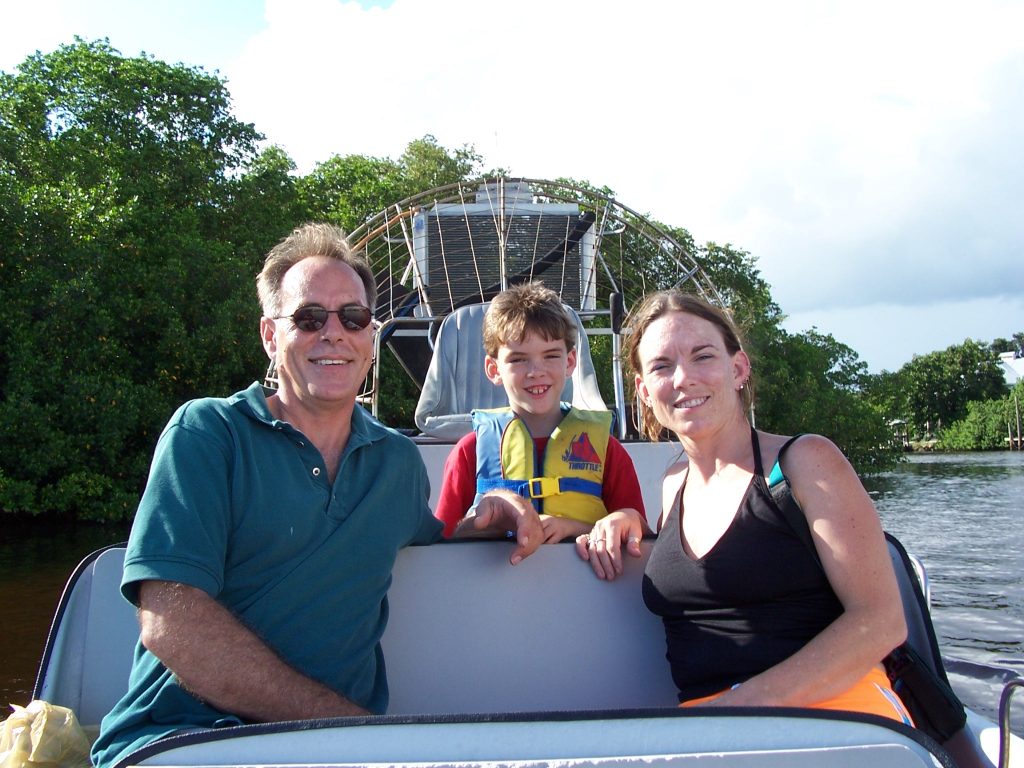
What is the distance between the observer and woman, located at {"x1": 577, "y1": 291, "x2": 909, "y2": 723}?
1526 mm

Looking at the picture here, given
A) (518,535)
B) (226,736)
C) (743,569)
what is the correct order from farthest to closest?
(518,535), (743,569), (226,736)

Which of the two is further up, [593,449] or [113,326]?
[113,326]

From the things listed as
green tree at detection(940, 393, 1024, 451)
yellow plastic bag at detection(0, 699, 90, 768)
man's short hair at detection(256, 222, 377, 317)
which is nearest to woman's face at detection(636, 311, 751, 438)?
man's short hair at detection(256, 222, 377, 317)

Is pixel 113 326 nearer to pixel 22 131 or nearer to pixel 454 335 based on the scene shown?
pixel 22 131

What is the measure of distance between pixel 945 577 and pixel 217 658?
347 inches

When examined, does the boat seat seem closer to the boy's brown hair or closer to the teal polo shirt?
the boy's brown hair

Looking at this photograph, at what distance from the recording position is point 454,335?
4.71m

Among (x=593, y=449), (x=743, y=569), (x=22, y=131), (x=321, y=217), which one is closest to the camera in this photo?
(x=743, y=569)

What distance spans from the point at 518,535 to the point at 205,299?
41.2 feet

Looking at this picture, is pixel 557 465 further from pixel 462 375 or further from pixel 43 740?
pixel 462 375

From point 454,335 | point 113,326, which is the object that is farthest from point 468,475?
point 113,326

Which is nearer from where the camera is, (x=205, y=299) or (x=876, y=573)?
(x=876, y=573)

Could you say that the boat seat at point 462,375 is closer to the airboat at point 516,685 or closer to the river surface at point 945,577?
the airboat at point 516,685

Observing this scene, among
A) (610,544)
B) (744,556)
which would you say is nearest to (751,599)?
(744,556)
